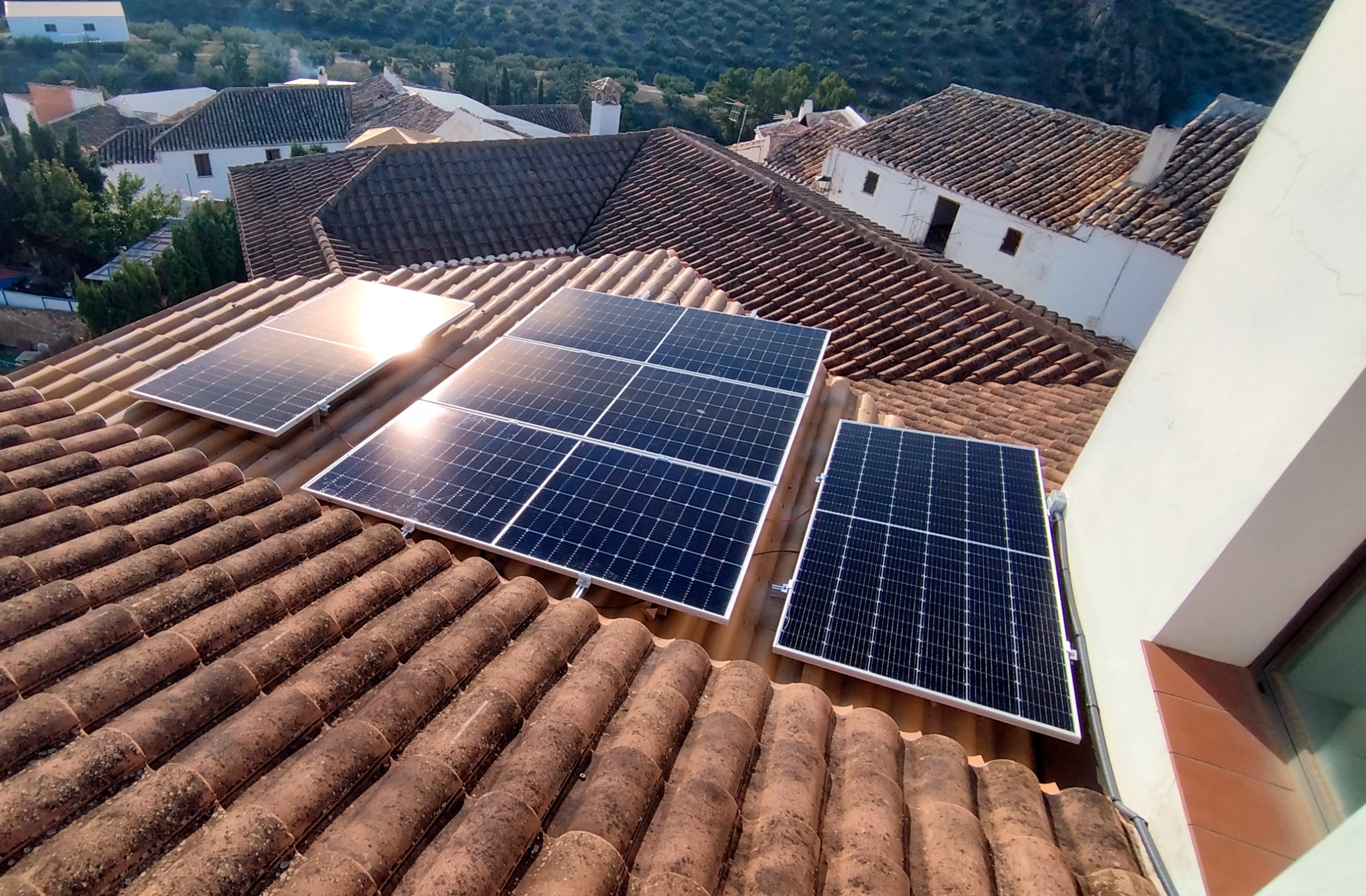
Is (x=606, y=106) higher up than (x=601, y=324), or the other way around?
(x=601, y=324)

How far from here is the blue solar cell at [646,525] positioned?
5.71 meters

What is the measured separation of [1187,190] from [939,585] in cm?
1947

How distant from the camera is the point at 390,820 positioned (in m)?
3.23

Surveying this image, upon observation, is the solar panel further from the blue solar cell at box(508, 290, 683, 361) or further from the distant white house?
the distant white house

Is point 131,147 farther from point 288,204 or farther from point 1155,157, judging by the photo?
point 1155,157

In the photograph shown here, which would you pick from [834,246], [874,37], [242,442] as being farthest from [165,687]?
[874,37]

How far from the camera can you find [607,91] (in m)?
24.5

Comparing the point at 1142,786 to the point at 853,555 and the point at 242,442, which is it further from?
the point at 242,442

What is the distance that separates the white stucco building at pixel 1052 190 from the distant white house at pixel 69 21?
81316mm

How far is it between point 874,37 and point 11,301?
230 feet

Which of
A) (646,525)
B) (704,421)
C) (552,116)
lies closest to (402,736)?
(646,525)

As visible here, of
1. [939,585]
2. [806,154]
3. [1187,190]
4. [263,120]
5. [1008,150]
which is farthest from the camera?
[263,120]

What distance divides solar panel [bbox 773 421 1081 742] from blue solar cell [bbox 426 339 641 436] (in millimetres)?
2610

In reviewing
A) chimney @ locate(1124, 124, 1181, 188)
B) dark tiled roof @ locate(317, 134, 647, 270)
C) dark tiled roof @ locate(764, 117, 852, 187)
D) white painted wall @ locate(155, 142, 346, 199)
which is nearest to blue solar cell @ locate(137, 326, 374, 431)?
dark tiled roof @ locate(317, 134, 647, 270)
